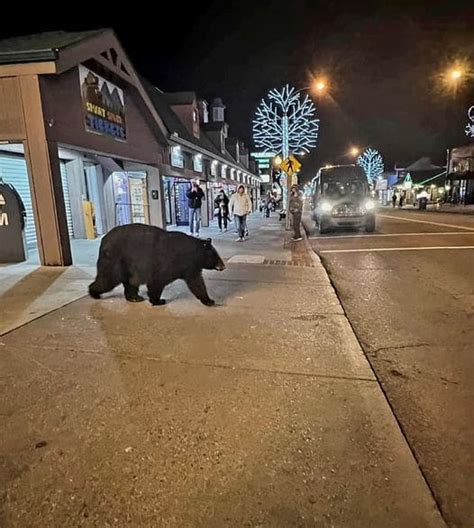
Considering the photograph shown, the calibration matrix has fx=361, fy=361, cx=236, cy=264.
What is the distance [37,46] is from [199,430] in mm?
8416

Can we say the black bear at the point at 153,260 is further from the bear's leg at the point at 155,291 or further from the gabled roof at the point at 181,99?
the gabled roof at the point at 181,99

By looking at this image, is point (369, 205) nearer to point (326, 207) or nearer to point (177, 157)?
point (326, 207)

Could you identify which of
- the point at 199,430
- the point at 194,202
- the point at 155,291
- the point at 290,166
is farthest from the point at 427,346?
the point at 290,166

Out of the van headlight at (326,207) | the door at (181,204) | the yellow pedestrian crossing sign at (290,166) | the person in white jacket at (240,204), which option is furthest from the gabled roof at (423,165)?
the person in white jacket at (240,204)

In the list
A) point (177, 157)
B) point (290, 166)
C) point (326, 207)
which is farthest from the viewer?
point (290, 166)

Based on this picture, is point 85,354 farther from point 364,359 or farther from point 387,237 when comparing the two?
point 387,237

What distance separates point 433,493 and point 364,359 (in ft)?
5.16

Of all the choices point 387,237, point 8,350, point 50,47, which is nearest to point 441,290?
point 8,350

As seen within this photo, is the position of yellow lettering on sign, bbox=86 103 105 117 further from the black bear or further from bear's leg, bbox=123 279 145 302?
bear's leg, bbox=123 279 145 302

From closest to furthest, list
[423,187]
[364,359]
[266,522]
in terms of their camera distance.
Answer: [266,522]
[364,359]
[423,187]

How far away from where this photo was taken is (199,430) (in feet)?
8.05

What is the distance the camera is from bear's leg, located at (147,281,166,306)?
5.01 metres

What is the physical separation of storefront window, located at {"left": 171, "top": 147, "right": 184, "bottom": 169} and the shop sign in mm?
3830

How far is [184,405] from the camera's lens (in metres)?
2.74
